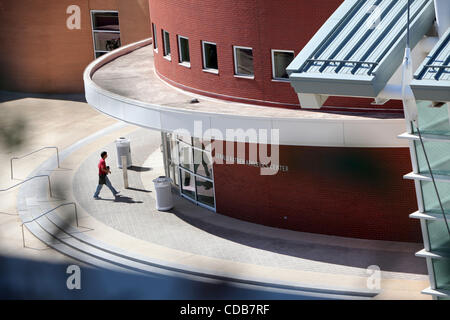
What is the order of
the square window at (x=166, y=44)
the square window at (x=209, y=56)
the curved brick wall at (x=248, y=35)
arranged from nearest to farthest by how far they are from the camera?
the curved brick wall at (x=248, y=35) < the square window at (x=209, y=56) < the square window at (x=166, y=44)

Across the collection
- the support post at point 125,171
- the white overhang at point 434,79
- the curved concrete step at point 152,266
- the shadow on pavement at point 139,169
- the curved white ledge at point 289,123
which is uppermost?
the white overhang at point 434,79

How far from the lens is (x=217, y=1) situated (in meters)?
19.1

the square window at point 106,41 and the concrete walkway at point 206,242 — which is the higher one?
the square window at point 106,41

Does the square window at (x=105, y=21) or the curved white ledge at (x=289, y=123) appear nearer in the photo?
the curved white ledge at (x=289, y=123)

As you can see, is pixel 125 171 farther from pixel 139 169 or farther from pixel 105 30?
pixel 105 30

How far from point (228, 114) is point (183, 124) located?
4.81ft

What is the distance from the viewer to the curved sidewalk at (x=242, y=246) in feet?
50.8

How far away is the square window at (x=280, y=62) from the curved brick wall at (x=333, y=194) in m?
1.87

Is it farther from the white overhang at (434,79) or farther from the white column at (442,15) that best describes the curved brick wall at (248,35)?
the white overhang at (434,79)

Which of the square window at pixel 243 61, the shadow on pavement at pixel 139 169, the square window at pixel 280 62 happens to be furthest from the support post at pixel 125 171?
the square window at pixel 280 62

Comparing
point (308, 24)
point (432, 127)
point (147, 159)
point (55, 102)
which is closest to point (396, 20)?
point (432, 127)

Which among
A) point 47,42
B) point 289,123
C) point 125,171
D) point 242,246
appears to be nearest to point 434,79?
point 289,123

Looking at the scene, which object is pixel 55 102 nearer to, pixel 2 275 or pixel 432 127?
pixel 432 127

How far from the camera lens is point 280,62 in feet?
60.0
